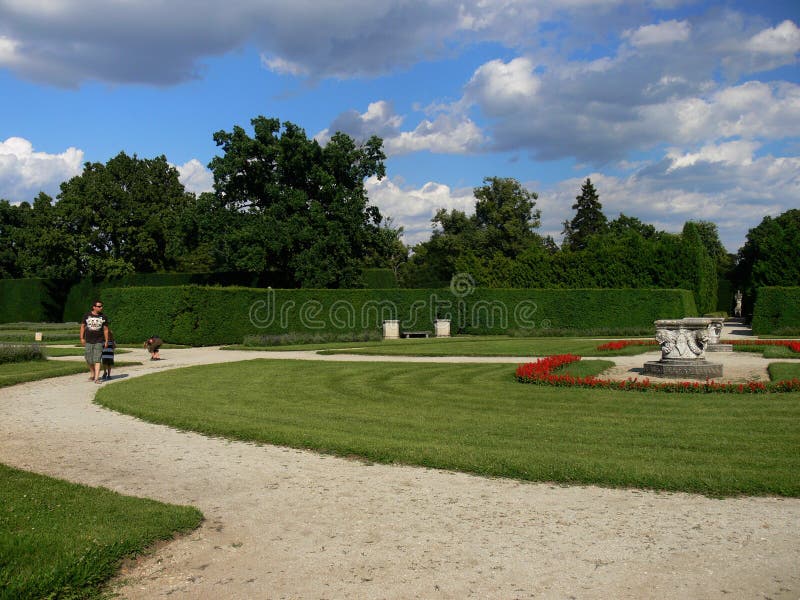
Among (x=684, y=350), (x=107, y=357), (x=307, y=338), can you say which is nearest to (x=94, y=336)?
(x=107, y=357)

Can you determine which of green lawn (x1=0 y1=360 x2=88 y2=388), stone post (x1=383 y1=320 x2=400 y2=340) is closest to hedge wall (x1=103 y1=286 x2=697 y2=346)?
stone post (x1=383 y1=320 x2=400 y2=340)

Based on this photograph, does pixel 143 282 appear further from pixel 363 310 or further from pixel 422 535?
pixel 422 535

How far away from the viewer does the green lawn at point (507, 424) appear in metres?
6.87

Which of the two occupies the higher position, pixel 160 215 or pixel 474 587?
pixel 160 215

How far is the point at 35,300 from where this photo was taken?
1941 inches

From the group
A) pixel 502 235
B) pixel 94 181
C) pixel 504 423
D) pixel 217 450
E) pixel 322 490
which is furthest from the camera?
pixel 502 235

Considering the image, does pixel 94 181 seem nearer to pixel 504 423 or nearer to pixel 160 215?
pixel 160 215

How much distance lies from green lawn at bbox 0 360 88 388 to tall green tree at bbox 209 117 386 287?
19.0 metres

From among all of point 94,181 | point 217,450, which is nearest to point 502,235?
point 94,181

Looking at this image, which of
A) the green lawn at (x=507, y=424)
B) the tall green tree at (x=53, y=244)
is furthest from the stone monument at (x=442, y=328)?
the tall green tree at (x=53, y=244)

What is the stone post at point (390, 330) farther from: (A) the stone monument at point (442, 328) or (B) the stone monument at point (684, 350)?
(B) the stone monument at point (684, 350)

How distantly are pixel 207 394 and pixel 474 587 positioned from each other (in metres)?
9.67

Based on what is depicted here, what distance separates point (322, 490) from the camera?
633 centimetres

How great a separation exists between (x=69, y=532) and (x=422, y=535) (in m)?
2.54
